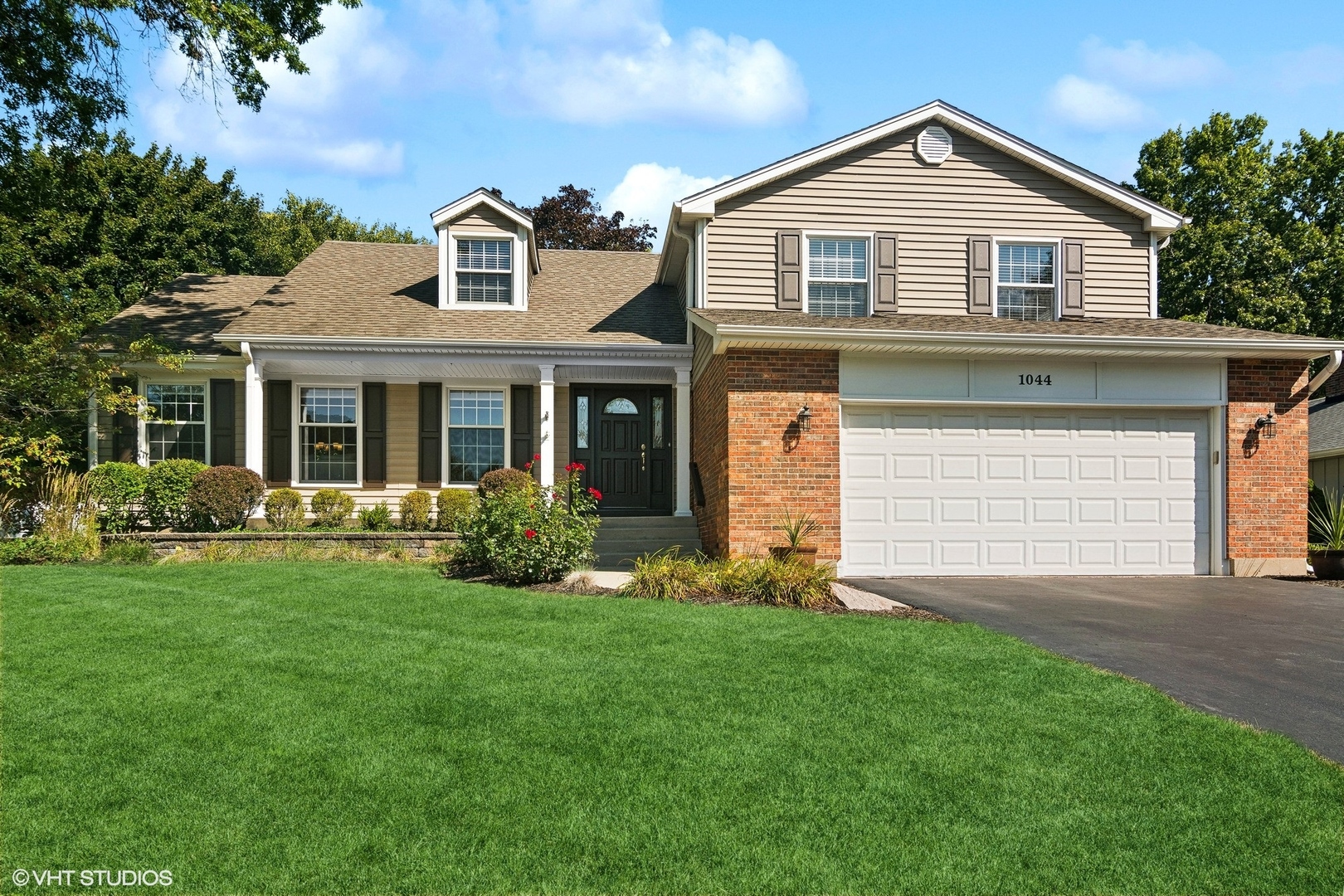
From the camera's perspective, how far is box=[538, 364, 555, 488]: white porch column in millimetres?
13406

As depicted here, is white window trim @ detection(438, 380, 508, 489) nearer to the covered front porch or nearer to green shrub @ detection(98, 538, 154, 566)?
the covered front porch

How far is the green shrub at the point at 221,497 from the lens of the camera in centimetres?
1252

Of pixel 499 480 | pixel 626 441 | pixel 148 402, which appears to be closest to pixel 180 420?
pixel 148 402

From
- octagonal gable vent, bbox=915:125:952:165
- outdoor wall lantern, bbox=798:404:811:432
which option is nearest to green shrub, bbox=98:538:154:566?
outdoor wall lantern, bbox=798:404:811:432

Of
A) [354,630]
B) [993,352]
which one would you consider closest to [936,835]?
[354,630]

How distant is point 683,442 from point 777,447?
322 centimetres

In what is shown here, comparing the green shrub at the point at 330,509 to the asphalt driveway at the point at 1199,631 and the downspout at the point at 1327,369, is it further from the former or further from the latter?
the downspout at the point at 1327,369

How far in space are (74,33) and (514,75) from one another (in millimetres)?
7389

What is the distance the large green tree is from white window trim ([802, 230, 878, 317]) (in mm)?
15400

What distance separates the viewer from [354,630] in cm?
673

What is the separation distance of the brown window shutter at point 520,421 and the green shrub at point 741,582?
6008mm

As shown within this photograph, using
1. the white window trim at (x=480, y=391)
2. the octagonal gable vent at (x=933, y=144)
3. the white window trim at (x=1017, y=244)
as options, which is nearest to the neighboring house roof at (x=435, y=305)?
the white window trim at (x=480, y=391)

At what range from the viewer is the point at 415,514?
13.5 m

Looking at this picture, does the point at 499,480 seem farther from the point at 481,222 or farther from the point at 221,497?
the point at 481,222
